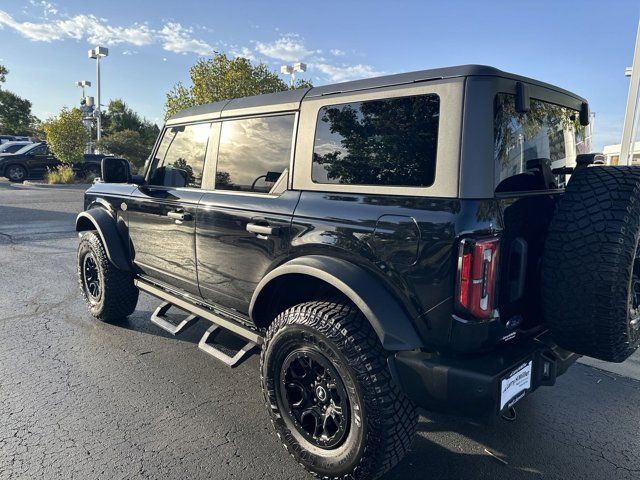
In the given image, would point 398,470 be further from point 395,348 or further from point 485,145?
point 485,145

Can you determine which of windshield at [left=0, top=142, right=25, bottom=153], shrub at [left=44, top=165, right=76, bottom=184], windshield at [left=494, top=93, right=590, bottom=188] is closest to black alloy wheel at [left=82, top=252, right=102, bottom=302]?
windshield at [left=494, top=93, right=590, bottom=188]

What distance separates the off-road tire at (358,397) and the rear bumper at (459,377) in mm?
98

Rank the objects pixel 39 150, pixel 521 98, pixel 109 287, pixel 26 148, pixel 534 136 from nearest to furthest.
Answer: pixel 521 98 → pixel 534 136 → pixel 109 287 → pixel 26 148 → pixel 39 150

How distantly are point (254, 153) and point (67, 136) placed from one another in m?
21.7

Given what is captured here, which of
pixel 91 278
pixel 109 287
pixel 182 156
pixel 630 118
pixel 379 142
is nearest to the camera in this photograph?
pixel 379 142

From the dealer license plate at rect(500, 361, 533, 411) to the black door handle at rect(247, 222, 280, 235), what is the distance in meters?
1.37

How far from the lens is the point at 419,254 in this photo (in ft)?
6.44

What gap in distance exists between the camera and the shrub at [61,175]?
20.1 m

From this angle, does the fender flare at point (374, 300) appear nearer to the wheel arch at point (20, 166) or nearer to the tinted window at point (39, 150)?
the wheel arch at point (20, 166)

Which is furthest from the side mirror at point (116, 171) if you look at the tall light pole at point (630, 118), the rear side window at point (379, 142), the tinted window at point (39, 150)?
the tinted window at point (39, 150)

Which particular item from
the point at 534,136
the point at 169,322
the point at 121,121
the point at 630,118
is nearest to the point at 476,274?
the point at 534,136

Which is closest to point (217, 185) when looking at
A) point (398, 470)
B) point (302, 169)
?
point (302, 169)

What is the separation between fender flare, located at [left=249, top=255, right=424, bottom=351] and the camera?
6.65 ft

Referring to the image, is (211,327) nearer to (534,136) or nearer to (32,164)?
(534,136)
